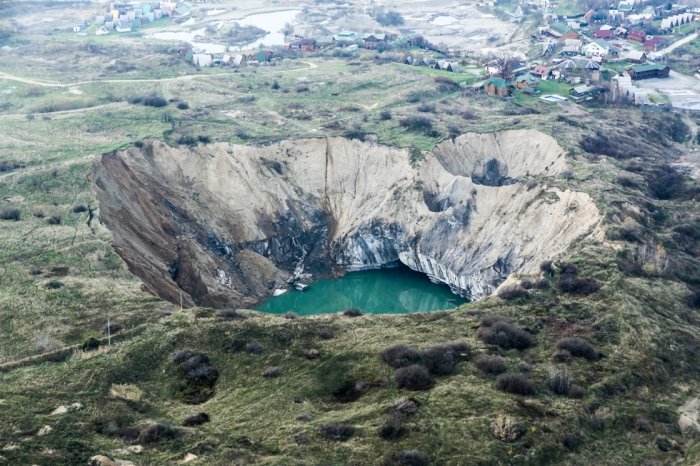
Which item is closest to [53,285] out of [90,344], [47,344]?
[47,344]

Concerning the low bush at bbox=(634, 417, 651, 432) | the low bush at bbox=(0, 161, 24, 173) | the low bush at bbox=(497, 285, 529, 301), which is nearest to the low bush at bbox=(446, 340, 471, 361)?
the low bush at bbox=(497, 285, 529, 301)

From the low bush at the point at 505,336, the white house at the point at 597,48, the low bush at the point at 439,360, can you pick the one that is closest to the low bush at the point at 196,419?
the low bush at the point at 439,360

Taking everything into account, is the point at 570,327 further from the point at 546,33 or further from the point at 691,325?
the point at 546,33

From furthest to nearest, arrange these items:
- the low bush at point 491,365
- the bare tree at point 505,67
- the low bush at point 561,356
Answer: the bare tree at point 505,67, the low bush at point 561,356, the low bush at point 491,365

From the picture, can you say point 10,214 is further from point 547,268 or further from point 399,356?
point 547,268

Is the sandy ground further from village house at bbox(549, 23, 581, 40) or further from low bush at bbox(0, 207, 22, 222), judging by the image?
low bush at bbox(0, 207, 22, 222)

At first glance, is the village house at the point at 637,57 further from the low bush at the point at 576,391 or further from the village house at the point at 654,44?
the low bush at the point at 576,391

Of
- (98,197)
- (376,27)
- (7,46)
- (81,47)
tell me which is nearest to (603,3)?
(376,27)
